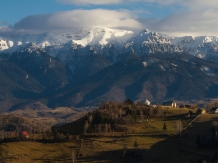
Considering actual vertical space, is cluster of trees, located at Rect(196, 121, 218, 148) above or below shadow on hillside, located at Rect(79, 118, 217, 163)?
above

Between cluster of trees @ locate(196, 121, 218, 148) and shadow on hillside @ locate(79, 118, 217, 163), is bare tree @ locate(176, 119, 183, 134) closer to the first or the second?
shadow on hillside @ locate(79, 118, 217, 163)

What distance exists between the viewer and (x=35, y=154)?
147750mm

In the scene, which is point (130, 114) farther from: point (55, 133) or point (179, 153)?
point (179, 153)

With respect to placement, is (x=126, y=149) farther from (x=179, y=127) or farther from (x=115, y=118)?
(x=115, y=118)

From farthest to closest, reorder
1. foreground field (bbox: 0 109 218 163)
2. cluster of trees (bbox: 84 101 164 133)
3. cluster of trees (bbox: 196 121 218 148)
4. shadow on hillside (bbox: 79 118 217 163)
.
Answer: cluster of trees (bbox: 84 101 164 133), cluster of trees (bbox: 196 121 218 148), foreground field (bbox: 0 109 218 163), shadow on hillside (bbox: 79 118 217 163)

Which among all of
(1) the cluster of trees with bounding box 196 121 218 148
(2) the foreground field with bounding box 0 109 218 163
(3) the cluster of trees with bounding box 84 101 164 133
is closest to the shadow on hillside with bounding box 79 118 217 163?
(2) the foreground field with bounding box 0 109 218 163

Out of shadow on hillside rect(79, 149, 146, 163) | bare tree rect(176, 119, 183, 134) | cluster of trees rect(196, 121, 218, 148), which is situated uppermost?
bare tree rect(176, 119, 183, 134)

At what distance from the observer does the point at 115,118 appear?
182m

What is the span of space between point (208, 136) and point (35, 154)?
48822 mm

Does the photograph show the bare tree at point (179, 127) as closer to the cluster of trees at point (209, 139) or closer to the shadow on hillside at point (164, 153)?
the shadow on hillside at point (164, 153)

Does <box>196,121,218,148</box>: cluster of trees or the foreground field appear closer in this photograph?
the foreground field

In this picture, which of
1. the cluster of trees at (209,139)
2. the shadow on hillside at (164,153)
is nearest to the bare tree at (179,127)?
the shadow on hillside at (164,153)

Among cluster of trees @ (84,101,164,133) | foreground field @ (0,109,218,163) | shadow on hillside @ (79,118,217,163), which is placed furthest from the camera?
cluster of trees @ (84,101,164,133)

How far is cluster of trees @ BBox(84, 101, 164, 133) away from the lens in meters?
174
